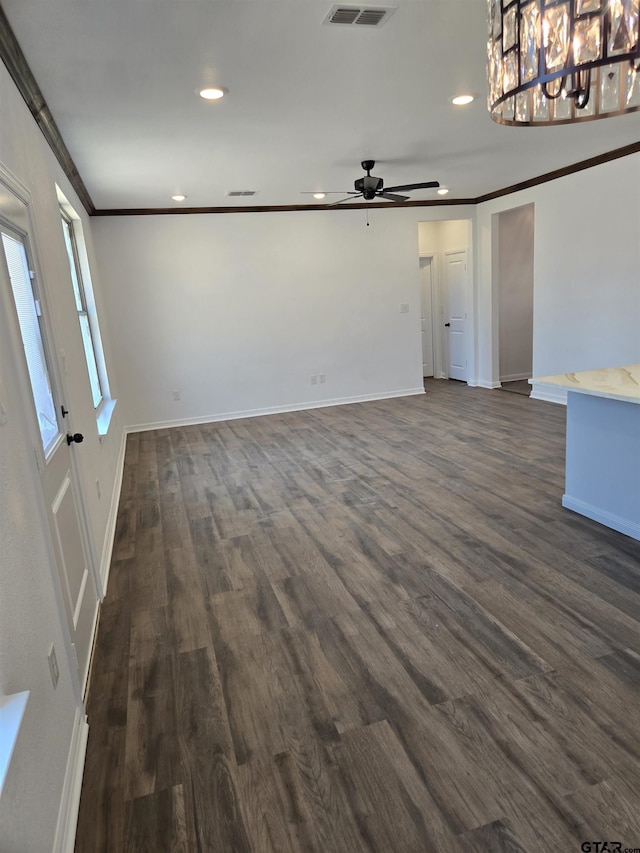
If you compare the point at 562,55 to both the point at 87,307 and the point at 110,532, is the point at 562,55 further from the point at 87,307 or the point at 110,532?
the point at 87,307

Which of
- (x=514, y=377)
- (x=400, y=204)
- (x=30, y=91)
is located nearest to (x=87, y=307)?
(x=30, y=91)

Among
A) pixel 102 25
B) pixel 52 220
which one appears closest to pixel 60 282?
pixel 52 220

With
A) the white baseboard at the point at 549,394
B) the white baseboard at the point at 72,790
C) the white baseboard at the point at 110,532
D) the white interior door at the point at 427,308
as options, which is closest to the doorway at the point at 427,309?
the white interior door at the point at 427,308

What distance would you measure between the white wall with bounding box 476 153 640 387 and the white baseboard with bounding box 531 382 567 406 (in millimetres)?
225

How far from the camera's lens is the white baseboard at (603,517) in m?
3.04

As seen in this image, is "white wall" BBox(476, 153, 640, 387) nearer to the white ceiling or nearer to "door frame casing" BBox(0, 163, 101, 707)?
the white ceiling

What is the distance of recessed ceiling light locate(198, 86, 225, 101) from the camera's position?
9.90 feet

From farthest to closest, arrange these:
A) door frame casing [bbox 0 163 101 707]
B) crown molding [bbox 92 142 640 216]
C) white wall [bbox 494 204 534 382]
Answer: white wall [bbox 494 204 534 382] → crown molding [bbox 92 142 640 216] → door frame casing [bbox 0 163 101 707]

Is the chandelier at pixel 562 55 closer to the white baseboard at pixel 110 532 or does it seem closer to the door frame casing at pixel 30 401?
the door frame casing at pixel 30 401

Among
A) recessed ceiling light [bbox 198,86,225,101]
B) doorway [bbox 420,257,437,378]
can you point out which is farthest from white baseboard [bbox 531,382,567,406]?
recessed ceiling light [bbox 198,86,225,101]

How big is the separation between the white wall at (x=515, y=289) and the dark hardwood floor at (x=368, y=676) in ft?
15.3

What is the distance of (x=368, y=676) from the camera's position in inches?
82.1

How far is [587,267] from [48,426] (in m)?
5.66

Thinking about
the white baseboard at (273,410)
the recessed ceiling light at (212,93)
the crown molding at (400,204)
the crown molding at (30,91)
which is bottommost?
the white baseboard at (273,410)
